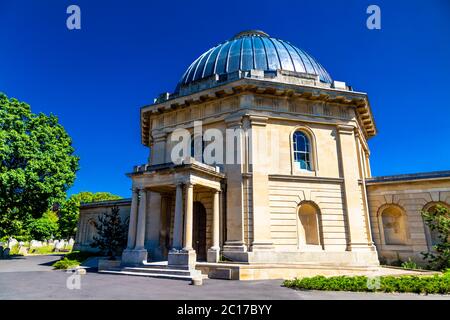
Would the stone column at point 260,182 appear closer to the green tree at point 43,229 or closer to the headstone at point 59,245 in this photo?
the green tree at point 43,229

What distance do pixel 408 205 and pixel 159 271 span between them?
16.2 metres

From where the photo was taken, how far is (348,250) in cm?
1739

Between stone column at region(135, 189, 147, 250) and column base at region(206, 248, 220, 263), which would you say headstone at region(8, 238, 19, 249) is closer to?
stone column at region(135, 189, 147, 250)

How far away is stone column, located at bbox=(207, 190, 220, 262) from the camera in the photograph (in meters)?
16.3

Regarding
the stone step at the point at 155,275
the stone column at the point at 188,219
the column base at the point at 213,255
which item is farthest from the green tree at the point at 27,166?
the column base at the point at 213,255

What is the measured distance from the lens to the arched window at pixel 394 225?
62.2ft

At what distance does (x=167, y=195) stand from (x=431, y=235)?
1721cm

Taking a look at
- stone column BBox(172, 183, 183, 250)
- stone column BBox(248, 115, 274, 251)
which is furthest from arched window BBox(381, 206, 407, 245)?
stone column BBox(172, 183, 183, 250)

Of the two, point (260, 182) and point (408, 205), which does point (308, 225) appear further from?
point (408, 205)

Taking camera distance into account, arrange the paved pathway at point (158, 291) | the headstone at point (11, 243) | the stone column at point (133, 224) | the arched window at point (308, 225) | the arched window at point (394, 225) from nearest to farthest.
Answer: the paved pathway at point (158, 291) → the stone column at point (133, 224) → the arched window at point (308, 225) → the arched window at point (394, 225) → the headstone at point (11, 243)

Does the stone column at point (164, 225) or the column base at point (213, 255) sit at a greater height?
the stone column at point (164, 225)

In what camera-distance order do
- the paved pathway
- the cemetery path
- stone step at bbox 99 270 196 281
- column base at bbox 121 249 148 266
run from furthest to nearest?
the cemetery path, column base at bbox 121 249 148 266, stone step at bbox 99 270 196 281, the paved pathway

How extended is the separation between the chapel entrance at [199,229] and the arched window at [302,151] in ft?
23.0

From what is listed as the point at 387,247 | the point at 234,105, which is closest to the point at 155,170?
the point at 234,105
